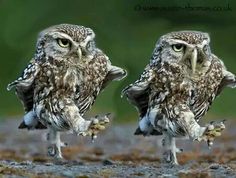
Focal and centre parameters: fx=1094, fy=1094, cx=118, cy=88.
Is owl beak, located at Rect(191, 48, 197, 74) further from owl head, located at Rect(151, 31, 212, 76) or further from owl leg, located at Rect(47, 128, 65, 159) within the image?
owl leg, located at Rect(47, 128, 65, 159)

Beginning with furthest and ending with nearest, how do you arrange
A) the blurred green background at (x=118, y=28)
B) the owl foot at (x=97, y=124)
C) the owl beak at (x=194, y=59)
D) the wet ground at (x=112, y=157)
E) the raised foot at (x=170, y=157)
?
the blurred green background at (x=118, y=28) < the raised foot at (x=170, y=157) < the wet ground at (x=112, y=157) < the owl beak at (x=194, y=59) < the owl foot at (x=97, y=124)

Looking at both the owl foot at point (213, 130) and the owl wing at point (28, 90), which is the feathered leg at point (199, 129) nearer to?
the owl foot at point (213, 130)

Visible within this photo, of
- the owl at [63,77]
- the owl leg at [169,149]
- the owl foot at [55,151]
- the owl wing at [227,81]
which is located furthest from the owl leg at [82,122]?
the owl wing at [227,81]

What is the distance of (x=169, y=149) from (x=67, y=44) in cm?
92

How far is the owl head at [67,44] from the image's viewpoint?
6504 mm

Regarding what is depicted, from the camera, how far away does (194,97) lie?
6.67m

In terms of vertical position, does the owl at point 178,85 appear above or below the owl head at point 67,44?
below

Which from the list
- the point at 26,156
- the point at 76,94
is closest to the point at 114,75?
the point at 76,94

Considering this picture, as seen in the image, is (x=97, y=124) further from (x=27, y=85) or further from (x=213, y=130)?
(x=27, y=85)

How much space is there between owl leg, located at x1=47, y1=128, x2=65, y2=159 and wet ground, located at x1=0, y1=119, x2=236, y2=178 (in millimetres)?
60

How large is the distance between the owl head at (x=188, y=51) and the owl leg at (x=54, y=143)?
797mm

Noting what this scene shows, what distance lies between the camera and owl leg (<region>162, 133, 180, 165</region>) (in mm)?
6719

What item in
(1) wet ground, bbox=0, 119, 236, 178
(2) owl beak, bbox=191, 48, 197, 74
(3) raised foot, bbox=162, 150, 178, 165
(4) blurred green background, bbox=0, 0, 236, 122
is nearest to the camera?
(2) owl beak, bbox=191, 48, 197, 74

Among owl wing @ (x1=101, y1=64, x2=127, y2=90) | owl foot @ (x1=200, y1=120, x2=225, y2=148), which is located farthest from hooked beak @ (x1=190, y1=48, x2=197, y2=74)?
owl wing @ (x1=101, y1=64, x2=127, y2=90)
